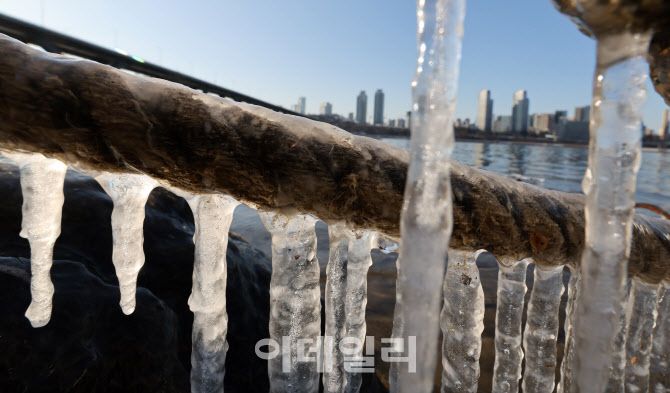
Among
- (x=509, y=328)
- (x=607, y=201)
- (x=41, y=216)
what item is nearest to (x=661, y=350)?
(x=509, y=328)

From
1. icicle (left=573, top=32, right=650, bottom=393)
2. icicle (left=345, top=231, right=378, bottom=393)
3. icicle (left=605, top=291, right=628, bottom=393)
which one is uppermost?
icicle (left=573, top=32, right=650, bottom=393)

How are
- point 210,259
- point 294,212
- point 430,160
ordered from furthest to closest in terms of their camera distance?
point 210,259
point 294,212
point 430,160

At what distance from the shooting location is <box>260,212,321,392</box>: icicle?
148 cm

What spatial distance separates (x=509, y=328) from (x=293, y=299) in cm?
121

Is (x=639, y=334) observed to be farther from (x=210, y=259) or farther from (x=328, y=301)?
(x=210, y=259)

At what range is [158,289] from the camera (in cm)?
249

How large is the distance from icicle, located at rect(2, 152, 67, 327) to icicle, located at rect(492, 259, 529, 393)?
2107 millimetres

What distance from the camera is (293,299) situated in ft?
5.02

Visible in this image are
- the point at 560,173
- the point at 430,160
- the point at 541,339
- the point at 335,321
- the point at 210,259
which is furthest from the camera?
the point at 560,173

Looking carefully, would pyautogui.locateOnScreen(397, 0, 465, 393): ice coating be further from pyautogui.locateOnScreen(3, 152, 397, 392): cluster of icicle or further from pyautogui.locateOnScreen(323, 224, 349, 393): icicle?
pyautogui.locateOnScreen(323, 224, 349, 393): icicle

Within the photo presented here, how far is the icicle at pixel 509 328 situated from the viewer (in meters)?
1.82

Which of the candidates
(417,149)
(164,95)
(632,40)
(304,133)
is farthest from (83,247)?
(632,40)

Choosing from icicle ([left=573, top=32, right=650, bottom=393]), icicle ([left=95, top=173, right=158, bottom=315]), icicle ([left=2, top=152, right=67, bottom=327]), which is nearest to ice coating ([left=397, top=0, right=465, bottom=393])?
icicle ([left=573, top=32, right=650, bottom=393])

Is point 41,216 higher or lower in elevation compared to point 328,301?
higher
